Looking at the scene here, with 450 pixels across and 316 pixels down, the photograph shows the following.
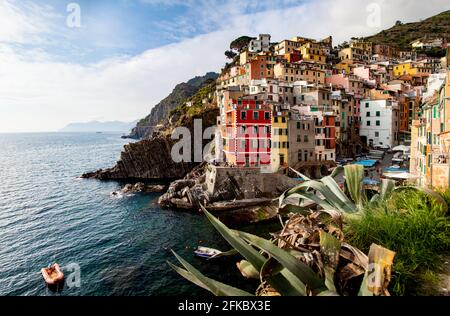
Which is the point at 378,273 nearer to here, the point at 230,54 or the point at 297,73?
the point at 297,73

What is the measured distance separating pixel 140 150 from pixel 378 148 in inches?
2059

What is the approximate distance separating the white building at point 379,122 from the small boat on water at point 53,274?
56.2 metres

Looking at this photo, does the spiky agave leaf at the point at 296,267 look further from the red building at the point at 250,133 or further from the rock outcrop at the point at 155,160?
the rock outcrop at the point at 155,160

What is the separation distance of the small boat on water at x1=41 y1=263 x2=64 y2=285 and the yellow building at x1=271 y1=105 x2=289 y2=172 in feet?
93.5

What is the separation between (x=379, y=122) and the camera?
182 feet

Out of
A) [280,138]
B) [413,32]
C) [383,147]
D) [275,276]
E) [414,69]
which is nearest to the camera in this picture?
[275,276]

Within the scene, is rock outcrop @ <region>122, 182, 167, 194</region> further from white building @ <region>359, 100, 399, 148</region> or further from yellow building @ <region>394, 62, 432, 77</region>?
yellow building @ <region>394, 62, 432, 77</region>

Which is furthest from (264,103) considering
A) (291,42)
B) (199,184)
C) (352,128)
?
(291,42)

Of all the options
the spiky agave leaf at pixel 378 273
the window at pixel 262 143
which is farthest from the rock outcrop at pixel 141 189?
the spiky agave leaf at pixel 378 273

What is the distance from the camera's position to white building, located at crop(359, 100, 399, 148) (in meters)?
54.3

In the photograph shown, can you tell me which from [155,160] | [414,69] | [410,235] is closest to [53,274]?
[410,235]

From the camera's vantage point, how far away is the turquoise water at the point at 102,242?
20266 millimetres

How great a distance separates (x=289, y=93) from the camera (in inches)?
2192

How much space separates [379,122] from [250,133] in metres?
31.1
